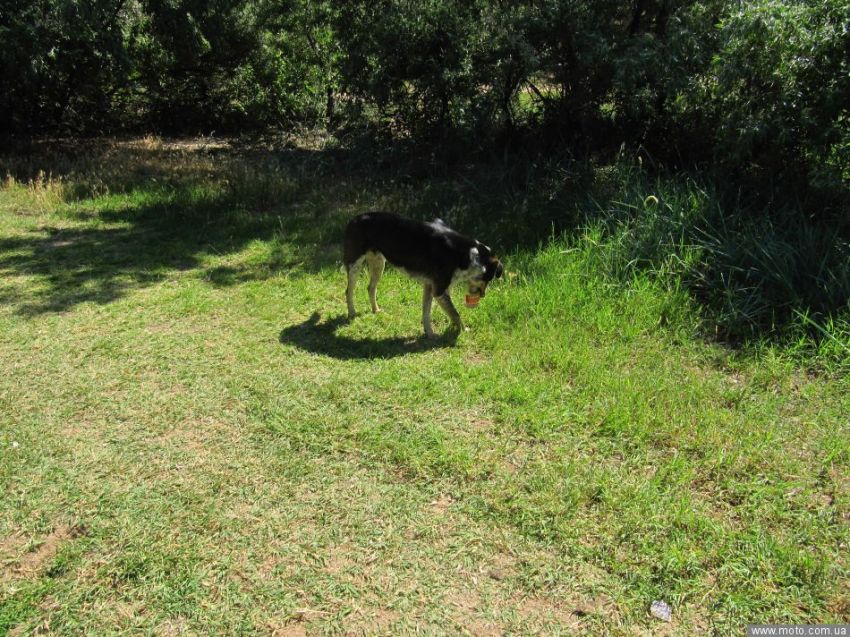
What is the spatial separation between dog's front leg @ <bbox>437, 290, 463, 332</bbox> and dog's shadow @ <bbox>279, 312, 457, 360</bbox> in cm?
13

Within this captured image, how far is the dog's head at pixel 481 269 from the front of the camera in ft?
19.1

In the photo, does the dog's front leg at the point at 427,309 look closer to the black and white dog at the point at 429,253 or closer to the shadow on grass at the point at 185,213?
the black and white dog at the point at 429,253

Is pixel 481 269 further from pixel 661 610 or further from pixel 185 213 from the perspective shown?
pixel 185 213

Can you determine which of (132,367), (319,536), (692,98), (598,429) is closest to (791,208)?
(692,98)

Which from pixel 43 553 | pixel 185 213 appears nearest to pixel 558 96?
pixel 185 213

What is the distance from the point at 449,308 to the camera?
19.5 feet

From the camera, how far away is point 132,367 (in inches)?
218

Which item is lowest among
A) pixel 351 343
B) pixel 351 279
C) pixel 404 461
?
pixel 404 461

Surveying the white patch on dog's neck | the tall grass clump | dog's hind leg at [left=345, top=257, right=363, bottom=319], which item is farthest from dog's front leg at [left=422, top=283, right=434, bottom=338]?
the tall grass clump

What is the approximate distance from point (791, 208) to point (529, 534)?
5.50 metres

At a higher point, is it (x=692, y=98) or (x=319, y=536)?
(x=692, y=98)

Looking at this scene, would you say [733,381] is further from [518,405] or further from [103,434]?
[103,434]

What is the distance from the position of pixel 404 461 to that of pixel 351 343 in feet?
6.39

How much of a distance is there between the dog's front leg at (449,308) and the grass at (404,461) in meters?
0.22
